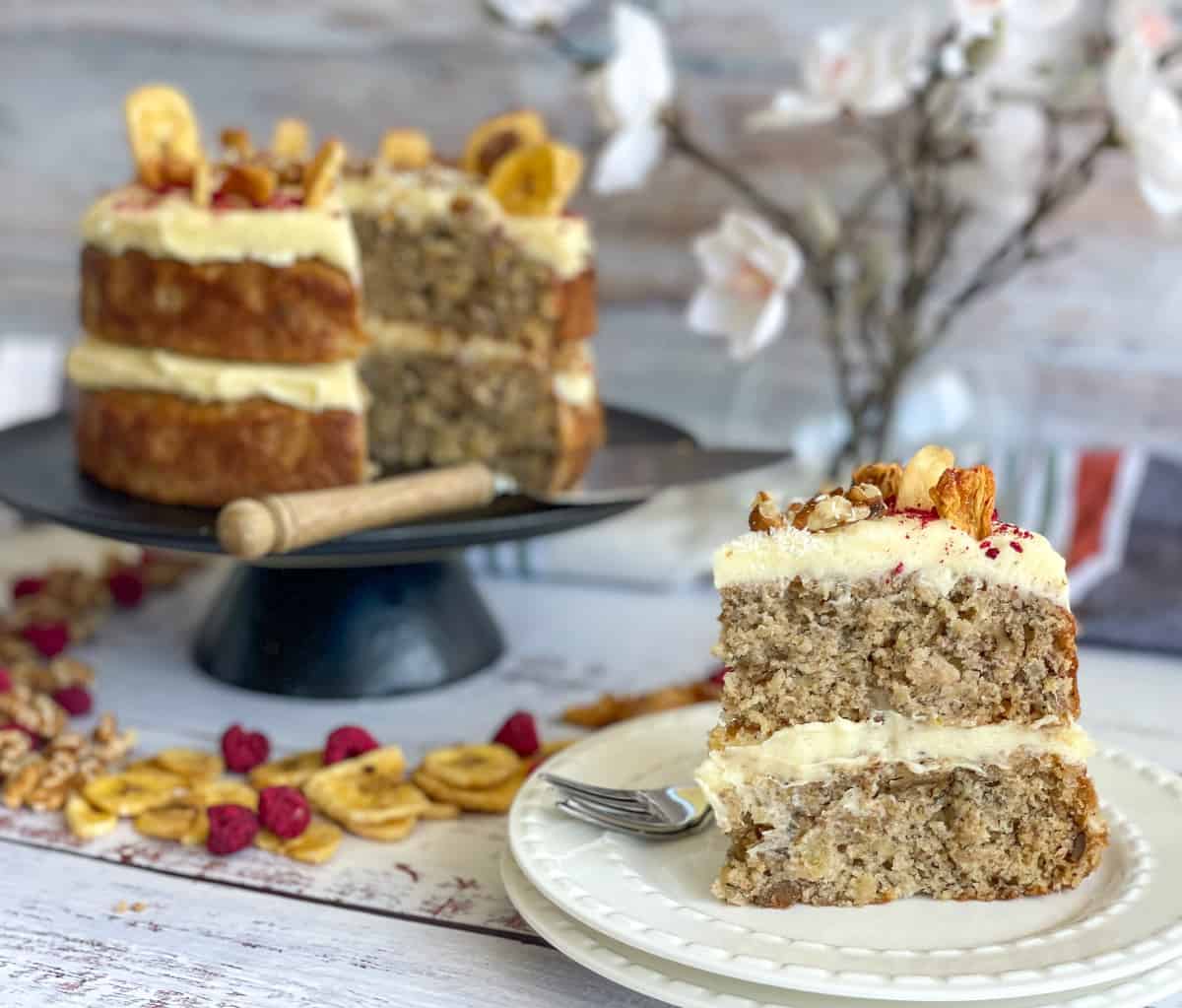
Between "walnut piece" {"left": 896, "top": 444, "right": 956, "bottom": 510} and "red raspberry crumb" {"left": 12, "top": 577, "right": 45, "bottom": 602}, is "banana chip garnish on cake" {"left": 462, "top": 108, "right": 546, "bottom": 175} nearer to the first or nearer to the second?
"red raspberry crumb" {"left": 12, "top": 577, "right": 45, "bottom": 602}

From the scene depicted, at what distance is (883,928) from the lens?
59.6 inches

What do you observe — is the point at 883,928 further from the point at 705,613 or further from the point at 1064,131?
the point at 1064,131

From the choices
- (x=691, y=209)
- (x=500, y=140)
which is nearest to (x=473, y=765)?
(x=500, y=140)

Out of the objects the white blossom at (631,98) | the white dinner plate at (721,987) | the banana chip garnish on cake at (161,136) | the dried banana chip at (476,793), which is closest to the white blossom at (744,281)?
the white blossom at (631,98)

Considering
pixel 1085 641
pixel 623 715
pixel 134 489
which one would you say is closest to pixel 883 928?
pixel 623 715

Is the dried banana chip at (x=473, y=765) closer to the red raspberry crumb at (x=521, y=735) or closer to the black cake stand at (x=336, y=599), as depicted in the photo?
the red raspberry crumb at (x=521, y=735)

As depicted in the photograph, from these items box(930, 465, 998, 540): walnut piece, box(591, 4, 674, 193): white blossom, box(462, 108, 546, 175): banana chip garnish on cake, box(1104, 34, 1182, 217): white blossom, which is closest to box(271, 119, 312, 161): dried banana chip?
box(462, 108, 546, 175): banana chip garnish on cake

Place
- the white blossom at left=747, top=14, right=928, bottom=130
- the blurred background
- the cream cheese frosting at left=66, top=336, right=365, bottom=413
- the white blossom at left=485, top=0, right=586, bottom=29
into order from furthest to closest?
the blurred background, the white blossom at left=485, top=0, right=586, bottom=29, the white blossom at left=747, top=14, right=928, bottom=130, the cream cheese frosting at left=66, top=336, right=365, bottom=413

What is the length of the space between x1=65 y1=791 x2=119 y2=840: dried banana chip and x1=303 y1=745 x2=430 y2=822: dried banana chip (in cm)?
24

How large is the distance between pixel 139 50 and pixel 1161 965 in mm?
2948

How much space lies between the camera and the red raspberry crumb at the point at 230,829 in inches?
69.7

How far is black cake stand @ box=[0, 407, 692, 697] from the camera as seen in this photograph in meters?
2.11

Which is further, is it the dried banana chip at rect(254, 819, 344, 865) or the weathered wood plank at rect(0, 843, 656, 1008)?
the dried banana chip at rect(254, 819, 344, 865)

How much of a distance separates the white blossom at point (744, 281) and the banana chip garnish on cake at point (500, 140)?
0.35 meters
